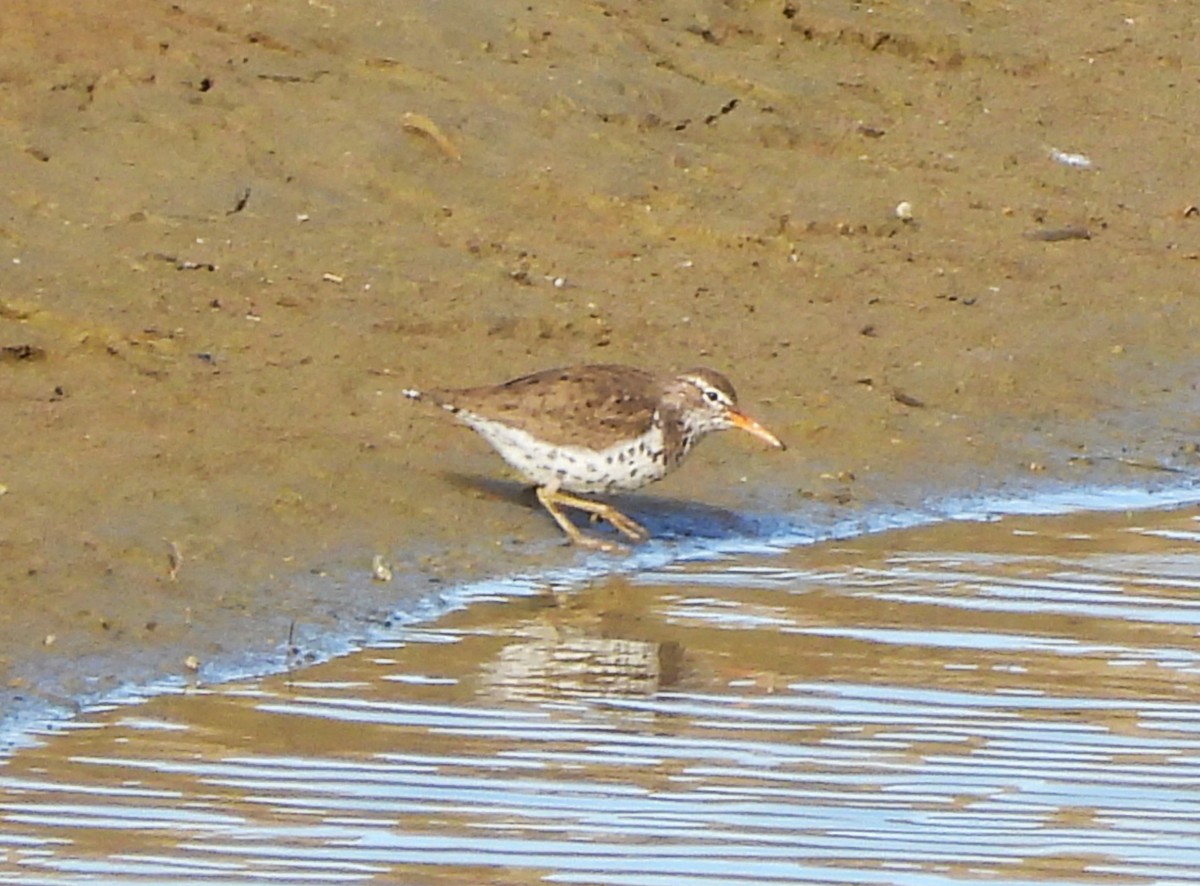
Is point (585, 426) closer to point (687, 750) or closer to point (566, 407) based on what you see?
point (566, 407)

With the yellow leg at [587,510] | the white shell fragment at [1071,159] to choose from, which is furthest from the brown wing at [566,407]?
the white shell fragment at [1071,159]

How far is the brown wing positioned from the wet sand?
357 millimetres

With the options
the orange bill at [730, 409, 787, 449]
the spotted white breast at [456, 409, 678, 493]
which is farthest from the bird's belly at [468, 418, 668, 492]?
the orange bill at [730, 409, 787, 449]

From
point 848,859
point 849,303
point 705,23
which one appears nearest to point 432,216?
point 849,303

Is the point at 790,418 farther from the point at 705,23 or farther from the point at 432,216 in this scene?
the point at 705,23

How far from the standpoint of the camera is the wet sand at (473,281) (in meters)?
9.54

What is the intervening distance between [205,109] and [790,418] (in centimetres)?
290

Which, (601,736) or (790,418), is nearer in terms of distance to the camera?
(601,736)

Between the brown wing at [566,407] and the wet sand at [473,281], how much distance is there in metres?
0.36

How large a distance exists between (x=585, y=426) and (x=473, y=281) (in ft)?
7.07

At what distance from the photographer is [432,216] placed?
499 inches

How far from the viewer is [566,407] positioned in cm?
1012

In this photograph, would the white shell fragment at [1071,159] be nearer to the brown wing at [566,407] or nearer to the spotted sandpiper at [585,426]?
the spotted sandpiper at [585,426]

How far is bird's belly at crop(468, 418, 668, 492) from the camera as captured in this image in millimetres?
10109
